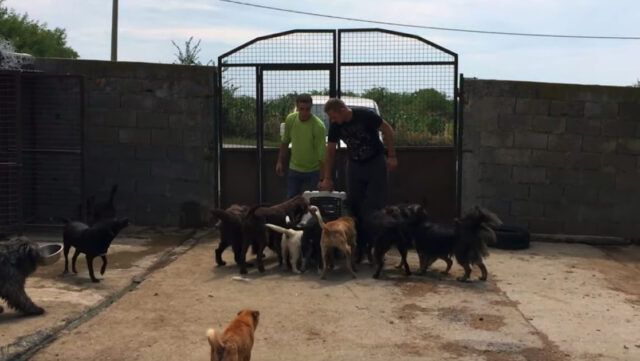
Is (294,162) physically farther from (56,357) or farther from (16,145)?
(56,357)

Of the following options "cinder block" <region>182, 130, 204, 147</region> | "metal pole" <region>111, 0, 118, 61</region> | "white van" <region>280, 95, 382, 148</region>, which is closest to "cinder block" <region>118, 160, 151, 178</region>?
"cinder block" <region>182, 130, 204, 147</region>

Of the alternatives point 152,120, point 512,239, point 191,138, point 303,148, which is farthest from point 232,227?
point 512,239

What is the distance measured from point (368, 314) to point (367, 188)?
7.61 ft

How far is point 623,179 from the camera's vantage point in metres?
10.0

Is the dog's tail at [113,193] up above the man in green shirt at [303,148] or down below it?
below

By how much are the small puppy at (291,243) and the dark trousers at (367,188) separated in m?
0.83

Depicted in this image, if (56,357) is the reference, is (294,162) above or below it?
above

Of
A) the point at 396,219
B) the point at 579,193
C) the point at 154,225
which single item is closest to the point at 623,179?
the point at 579,193

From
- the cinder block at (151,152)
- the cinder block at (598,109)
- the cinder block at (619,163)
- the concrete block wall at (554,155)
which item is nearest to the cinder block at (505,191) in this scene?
the concrete block wall at (554,155)

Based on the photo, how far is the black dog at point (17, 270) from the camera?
5922 mm

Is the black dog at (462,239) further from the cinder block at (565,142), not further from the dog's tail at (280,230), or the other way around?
the cinder block at (565,142)

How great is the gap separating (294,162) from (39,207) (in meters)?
4.28

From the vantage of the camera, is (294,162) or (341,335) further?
(294,162)

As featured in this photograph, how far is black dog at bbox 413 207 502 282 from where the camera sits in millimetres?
7684
